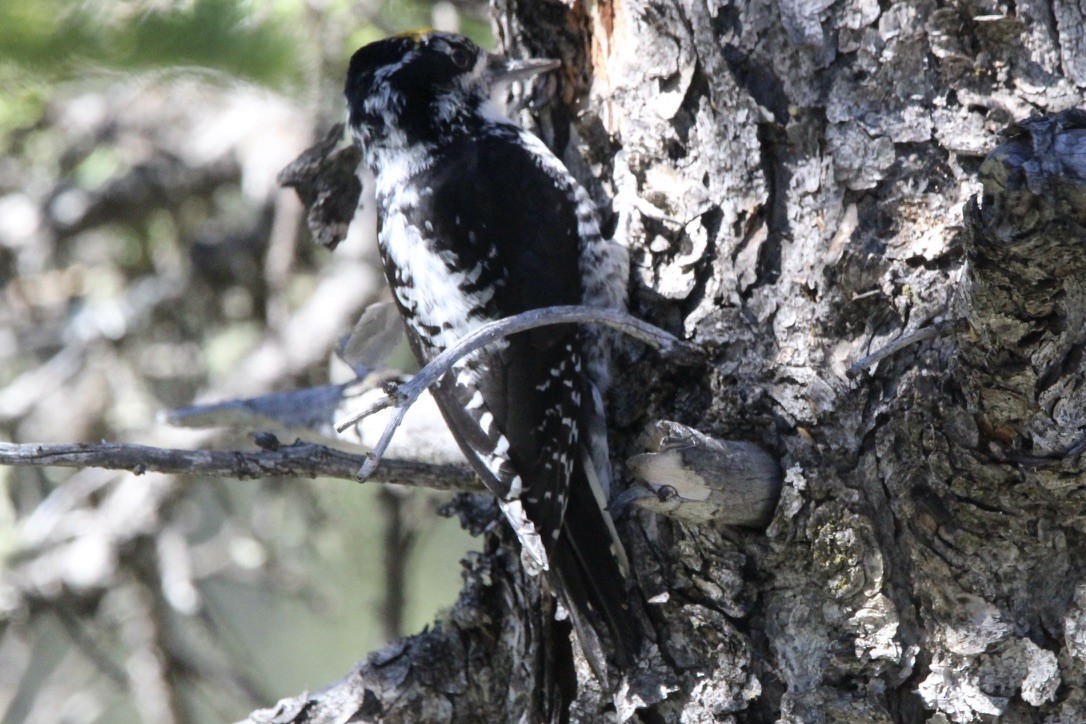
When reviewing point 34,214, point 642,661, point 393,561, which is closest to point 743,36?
point 642,661

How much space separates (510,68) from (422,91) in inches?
12.3

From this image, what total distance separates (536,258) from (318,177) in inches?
21.9

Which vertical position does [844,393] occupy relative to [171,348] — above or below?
below

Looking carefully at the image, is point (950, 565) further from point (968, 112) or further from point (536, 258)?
point (536, 258)

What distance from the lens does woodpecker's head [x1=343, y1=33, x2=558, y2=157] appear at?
7.45 feet

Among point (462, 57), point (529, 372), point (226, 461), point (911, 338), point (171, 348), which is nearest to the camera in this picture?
point (911, 338)

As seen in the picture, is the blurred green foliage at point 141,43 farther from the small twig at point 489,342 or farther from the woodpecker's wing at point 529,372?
the small twig at point 489,342

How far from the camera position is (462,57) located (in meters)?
2.28

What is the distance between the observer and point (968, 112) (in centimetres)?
144

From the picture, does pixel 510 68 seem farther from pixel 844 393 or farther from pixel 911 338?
pixel 911 338

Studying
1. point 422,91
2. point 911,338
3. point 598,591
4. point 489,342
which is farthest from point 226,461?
point 422,91

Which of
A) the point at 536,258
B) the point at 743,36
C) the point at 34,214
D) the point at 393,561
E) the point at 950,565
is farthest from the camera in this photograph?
the point at 34,214

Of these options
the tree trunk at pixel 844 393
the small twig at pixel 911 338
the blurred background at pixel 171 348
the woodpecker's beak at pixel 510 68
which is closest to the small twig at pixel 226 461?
the tree trunk at pixel 844 393

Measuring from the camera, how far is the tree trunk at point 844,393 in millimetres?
1294
